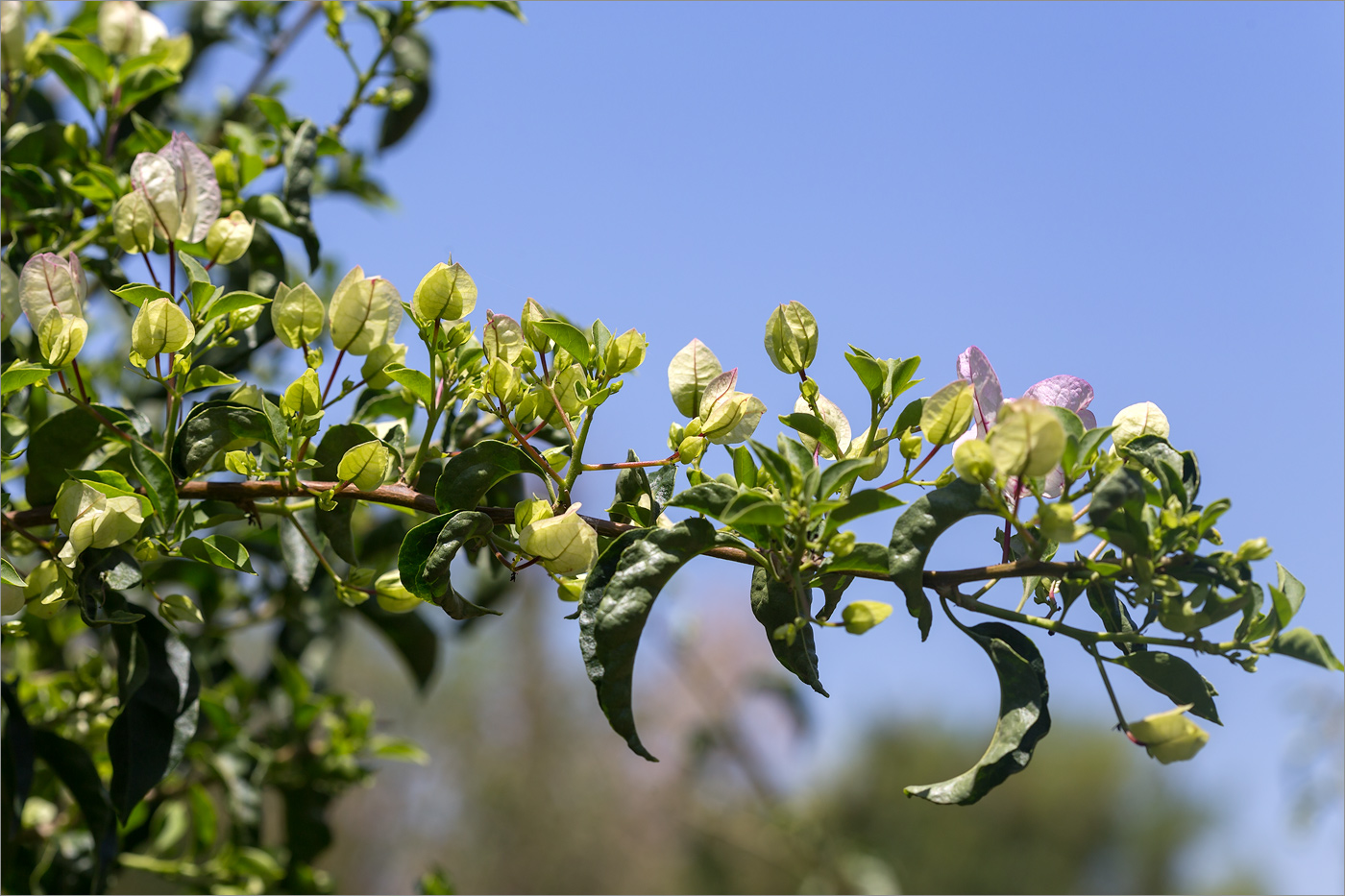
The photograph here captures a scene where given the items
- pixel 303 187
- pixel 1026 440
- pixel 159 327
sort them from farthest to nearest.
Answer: pixel 303 187 → pixel 159 327 → pixel 1026 440

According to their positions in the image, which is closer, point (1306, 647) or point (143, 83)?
point (1306, 647)

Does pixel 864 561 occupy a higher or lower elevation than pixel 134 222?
lower

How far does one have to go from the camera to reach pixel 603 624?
1.28 ft

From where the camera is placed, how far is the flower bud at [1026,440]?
14.7 inches

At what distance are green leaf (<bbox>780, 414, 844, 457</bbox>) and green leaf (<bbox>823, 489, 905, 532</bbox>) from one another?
7 cm

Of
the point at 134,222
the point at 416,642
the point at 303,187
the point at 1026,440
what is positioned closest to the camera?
the point at 1026,440

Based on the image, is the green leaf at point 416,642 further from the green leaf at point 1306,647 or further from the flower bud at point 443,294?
the green leaf at point 1306,647

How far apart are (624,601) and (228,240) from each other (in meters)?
0.40

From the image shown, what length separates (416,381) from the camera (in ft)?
1.64

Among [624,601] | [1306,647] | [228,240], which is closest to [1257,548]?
[1306,647]

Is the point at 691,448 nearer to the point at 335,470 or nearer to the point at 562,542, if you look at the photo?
the point at 562,542

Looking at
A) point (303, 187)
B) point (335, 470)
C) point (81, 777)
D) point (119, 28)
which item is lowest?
point (81, 777)

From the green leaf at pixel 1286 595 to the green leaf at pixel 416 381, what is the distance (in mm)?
407

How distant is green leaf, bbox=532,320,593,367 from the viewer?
449 mm
